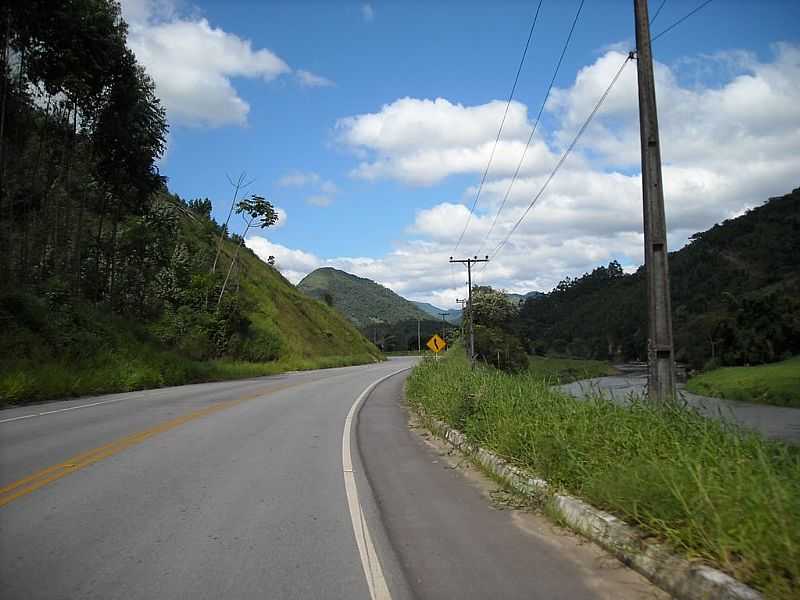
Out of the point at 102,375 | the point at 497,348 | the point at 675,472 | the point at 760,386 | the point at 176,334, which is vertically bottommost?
the point at 760,386

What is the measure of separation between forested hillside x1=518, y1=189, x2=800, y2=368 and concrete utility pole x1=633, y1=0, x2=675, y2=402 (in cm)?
6085

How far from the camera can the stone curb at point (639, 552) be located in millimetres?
4352

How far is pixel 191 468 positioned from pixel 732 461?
6559mm

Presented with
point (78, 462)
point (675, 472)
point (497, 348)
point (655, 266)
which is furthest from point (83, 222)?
point (497, 348)

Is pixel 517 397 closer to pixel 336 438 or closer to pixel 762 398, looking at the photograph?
pixel 336 438

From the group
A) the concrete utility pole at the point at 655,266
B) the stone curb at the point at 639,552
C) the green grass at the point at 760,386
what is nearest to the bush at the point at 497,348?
the green grass at the point at 760,386

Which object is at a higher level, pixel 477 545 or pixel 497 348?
pixel 497 348

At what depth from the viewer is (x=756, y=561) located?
4359 mm

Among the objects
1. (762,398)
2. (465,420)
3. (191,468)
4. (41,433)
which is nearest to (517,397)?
(465,420)

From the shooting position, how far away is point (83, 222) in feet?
101

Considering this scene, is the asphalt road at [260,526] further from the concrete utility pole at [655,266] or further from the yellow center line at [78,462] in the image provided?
the concrete utility pole at [655,266]

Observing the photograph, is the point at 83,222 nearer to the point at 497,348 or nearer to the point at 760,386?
the point at 497,348

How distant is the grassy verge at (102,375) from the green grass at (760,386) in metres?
29.9

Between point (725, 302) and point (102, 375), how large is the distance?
65.9 meters
